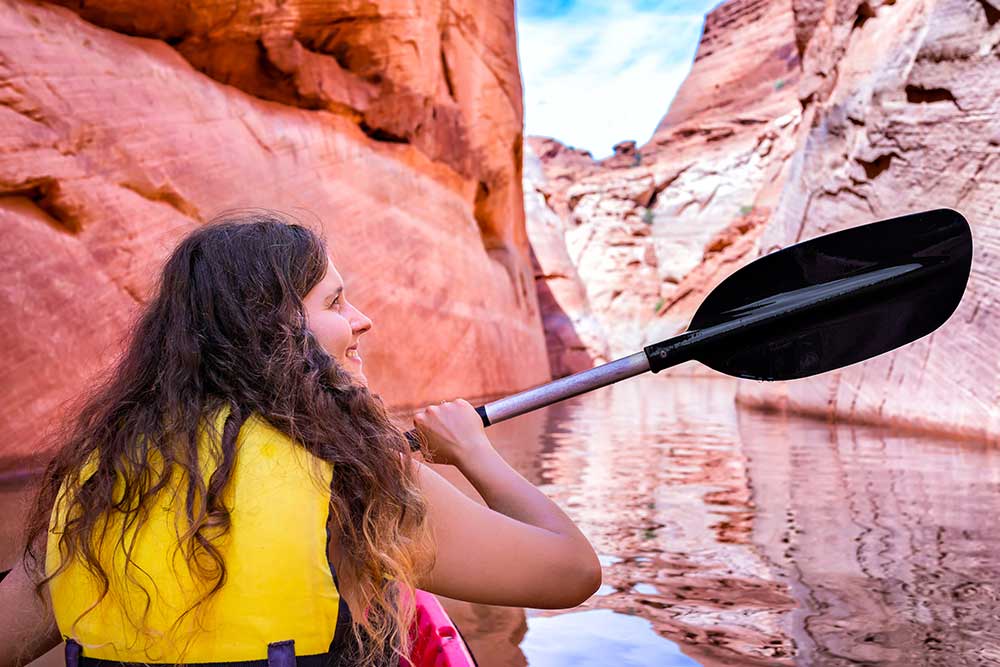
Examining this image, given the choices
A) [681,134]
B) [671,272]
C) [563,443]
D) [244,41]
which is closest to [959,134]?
[563,443]

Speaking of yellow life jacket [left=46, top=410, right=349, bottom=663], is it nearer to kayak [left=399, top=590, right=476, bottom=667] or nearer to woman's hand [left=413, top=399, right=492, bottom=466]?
woman's hand [left=413, top=399, right=492, bottom=466]

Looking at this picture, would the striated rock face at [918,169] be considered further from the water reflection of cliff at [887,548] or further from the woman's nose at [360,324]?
the woman's nose at [360,324]

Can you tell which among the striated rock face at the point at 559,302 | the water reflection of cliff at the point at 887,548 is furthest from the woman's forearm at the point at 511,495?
the striated rock face at the point at 559,302

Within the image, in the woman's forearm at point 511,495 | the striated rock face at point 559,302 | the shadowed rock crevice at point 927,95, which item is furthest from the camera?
the striated rock face at point 559,302

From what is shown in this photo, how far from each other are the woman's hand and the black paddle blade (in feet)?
2.24

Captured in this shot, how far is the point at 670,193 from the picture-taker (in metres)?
27.1

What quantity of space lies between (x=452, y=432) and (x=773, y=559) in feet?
5.29

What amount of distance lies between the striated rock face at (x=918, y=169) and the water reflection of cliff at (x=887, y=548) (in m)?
0.60

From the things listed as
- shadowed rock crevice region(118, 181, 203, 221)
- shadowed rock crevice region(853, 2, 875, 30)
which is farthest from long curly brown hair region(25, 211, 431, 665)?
shadowed rock crevice region(853, 2, 875, 30)

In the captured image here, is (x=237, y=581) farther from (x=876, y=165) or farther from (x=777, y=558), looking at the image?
(x=876, y=165)

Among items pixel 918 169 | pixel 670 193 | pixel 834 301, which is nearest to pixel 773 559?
pixel 834 301

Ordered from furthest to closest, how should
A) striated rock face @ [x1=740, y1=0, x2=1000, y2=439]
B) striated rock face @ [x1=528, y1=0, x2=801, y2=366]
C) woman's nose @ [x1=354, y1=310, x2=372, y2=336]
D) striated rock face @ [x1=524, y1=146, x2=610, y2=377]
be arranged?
striated rock face @ [x1=528, y1=0, x2=801, y2=366] < striated rock face @ [x1=524, y1=146, x2=610, y2=377] < striated rock face @ [x1=740, y1=0, x2=1000, y2=439] < woman's nose @ [x1=354, y1=310, x2=372, y2=336]

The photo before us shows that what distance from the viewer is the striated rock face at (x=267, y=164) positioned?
4410mm

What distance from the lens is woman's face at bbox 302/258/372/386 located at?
113 centimetres
